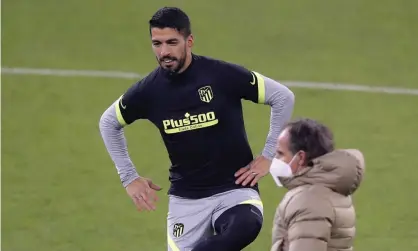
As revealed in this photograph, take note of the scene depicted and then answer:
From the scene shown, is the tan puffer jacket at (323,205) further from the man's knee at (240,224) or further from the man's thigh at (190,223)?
the man's thigh at (190,223)

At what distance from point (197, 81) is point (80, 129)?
6459 mm

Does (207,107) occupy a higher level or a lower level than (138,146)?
higher

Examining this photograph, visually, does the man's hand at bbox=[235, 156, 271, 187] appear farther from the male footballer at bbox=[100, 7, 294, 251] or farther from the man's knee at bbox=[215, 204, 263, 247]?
the man's knee at bbox=[215, 204, 263, 247]

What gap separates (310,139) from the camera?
5027 millimetres

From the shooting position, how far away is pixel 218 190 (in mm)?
6969

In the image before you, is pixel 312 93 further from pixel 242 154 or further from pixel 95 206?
pixel 242 154

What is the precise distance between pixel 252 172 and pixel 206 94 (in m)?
0.63

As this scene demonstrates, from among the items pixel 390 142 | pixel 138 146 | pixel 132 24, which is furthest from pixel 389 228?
pixel 132 24

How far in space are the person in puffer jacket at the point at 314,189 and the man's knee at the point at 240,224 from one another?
5.17ft

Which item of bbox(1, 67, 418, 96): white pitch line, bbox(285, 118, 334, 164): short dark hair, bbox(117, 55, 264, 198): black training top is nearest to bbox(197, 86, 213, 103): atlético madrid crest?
bbox(117, 55, 264, 198): black training top

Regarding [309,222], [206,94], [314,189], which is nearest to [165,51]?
[206,94]

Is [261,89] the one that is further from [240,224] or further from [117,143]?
[117,143]

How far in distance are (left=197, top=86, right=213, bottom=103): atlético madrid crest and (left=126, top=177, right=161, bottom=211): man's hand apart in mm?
837

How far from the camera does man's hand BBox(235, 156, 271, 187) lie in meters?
6.97
